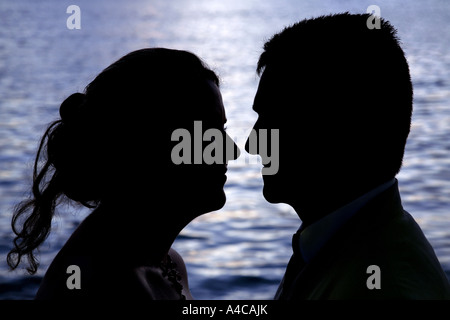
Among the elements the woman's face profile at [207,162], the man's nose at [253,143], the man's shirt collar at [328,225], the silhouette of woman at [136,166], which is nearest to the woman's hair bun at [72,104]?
the silhouette of woman at [136,166]

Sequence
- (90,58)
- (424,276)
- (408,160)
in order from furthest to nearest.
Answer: (90,58)
(408,160)
(424,276)

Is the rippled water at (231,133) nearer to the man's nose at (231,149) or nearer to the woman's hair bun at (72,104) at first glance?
the man's nose at (231,149)

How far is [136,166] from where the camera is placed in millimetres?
1692

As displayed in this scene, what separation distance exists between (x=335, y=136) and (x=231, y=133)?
6.18 metres

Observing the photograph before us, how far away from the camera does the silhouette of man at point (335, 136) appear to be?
61.0 inches

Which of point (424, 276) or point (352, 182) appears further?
point (352, 182)

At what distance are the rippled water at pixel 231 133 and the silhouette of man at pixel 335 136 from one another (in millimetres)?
227

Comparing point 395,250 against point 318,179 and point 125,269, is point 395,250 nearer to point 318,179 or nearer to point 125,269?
point 318,179

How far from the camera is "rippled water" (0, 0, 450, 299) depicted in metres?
4.77

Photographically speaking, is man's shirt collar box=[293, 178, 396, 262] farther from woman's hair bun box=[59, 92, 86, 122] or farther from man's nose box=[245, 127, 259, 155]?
woman's hair bun box=[59, 92, 86, 122]

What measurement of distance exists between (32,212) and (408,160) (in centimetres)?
585

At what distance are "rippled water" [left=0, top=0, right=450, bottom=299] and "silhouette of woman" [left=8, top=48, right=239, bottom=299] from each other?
0.22m
